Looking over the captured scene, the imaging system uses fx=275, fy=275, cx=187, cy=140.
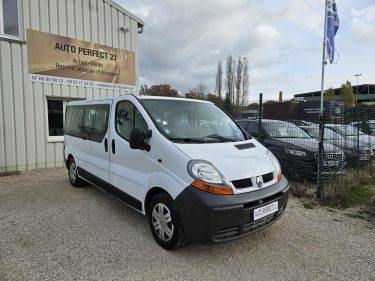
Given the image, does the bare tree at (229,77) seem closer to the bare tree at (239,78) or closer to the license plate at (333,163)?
the bare tree at (239,78)

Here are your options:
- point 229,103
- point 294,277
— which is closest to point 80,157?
point 294,277

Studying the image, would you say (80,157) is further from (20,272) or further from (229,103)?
(229,103)

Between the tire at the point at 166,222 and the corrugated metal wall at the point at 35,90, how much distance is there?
21.1ft

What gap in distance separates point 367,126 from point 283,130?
3.13m

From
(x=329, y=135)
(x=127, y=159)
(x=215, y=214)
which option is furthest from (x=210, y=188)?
(x=329, y=135)

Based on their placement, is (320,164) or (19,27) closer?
(320,164)

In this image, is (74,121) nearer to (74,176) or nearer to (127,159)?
(74,176)

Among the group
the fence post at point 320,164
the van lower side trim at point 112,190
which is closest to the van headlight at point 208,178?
the van lower side trim at point 112,190

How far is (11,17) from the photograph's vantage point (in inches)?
Result: 315

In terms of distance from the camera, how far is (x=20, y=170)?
816 cm

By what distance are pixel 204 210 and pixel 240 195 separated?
450 mm

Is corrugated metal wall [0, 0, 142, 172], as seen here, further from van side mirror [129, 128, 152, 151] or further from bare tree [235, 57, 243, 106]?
bare tree [235, 57, 243, 106]

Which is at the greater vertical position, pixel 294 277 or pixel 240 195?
pixel 240 195

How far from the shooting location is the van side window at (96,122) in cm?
470
